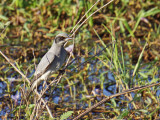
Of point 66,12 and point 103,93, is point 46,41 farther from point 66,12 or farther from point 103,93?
point 103,93

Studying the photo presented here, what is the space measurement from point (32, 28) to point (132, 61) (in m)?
2.52

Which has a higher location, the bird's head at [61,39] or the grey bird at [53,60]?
the bird's head at [61,39]

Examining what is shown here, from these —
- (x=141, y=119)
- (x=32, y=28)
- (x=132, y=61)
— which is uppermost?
(x=32, y=28)

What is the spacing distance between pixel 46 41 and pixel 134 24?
203cm

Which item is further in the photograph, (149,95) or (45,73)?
(149,95)

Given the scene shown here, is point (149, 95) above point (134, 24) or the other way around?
the other way around

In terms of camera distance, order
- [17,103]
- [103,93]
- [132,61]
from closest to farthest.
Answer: [17,103], [103,93], [132,61]

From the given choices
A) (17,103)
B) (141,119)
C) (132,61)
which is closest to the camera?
(141,119)

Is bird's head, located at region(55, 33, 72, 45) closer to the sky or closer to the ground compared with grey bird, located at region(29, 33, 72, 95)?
closer to the sky

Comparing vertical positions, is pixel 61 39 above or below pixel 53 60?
above

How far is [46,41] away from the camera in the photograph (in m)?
7.46

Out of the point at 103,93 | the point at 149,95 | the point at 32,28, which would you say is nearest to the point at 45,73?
the point at 103,93

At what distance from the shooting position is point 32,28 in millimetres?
7691

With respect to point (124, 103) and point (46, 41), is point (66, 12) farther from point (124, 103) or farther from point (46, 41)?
point (124, 103)
